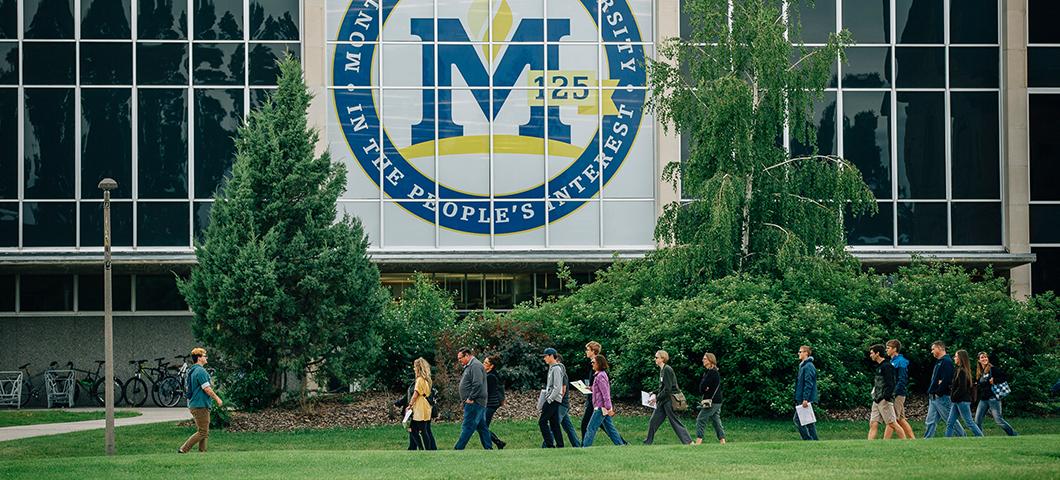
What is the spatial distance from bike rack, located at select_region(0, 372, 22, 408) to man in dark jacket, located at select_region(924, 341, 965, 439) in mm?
22394

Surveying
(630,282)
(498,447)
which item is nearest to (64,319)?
(630,282)

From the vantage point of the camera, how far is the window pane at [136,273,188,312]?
35.6 m

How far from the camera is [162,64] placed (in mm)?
34781

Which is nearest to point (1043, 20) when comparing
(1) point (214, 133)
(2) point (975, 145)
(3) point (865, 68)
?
(2) point (975, 145)

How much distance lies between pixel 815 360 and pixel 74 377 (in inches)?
723

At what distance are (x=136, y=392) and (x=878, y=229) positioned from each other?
18437mm

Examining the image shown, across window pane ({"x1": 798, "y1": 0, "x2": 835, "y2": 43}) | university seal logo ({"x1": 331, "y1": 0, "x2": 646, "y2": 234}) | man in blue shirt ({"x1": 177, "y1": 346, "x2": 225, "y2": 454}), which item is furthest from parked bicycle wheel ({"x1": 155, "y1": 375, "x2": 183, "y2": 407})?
window pane ({"x1": 798, "y1": 0, "x2": 835, "y2": 43})

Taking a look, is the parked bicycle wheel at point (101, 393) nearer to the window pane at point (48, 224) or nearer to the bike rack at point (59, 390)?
the bike rack at point (59, 390)

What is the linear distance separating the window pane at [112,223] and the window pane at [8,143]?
5.77 feet

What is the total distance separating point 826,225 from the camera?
27.1 m

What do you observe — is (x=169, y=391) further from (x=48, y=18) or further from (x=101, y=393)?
(x=48, y=18)

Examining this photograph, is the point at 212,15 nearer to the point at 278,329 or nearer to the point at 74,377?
the point at 74,377

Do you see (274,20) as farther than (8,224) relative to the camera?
Yes

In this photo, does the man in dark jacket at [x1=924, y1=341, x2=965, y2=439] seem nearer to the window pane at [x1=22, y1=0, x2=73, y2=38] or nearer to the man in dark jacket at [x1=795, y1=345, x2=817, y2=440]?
the man in dark jacket at [x1=795, y1=345, x2=817, y2=440]
